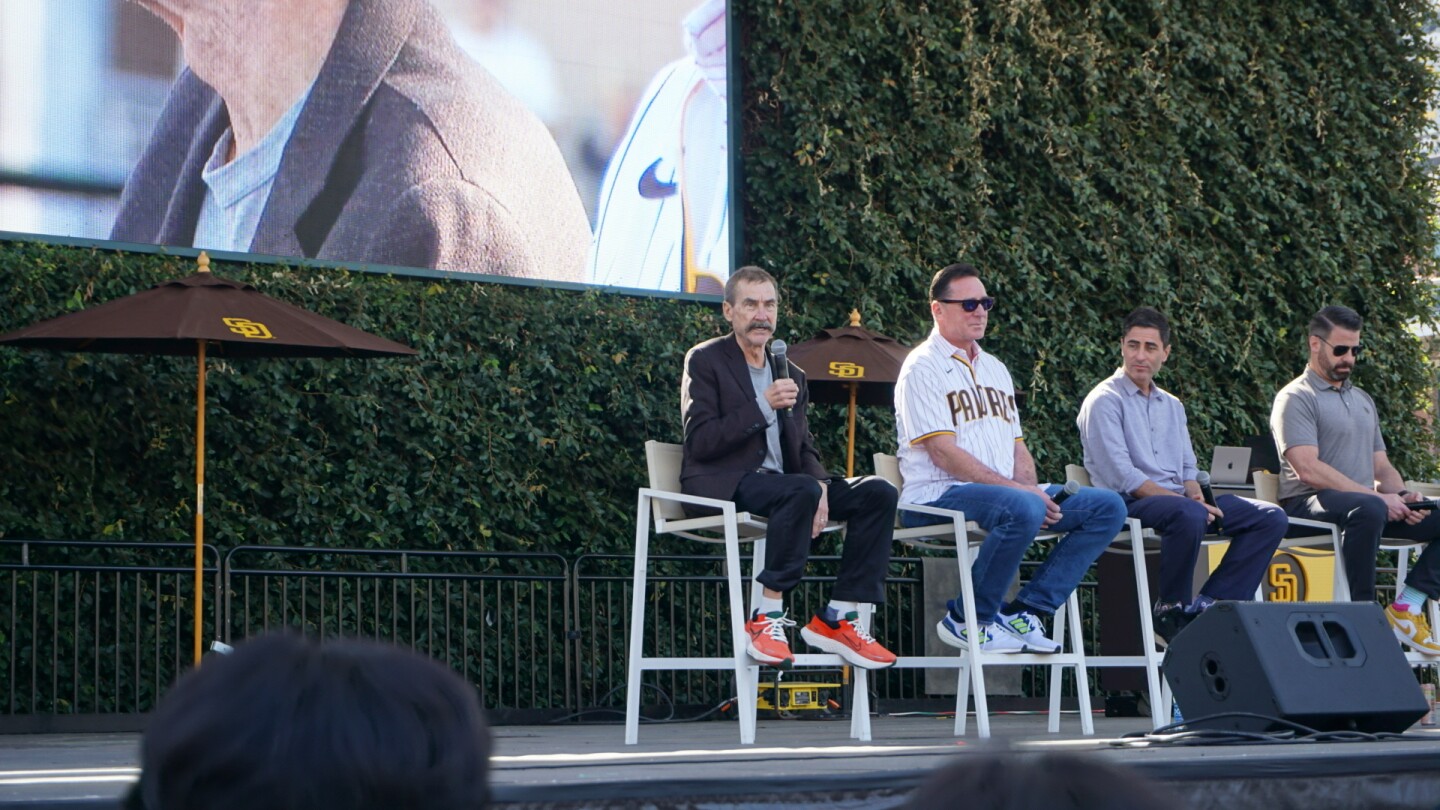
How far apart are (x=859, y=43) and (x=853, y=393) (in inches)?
97.3

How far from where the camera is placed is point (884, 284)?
8.77 metres

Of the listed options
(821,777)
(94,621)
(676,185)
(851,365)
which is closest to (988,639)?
(821,777)

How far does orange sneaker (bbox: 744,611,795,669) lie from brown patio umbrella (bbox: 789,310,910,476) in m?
2.61

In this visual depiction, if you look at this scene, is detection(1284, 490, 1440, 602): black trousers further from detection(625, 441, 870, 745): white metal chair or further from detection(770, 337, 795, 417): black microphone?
detection(770, 337, 795, 417): black microphone

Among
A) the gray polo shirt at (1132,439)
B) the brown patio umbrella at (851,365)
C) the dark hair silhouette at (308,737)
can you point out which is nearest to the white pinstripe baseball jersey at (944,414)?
the gray polo shirt at (1132,439)

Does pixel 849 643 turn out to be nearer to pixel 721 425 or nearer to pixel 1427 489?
pixel 721 425

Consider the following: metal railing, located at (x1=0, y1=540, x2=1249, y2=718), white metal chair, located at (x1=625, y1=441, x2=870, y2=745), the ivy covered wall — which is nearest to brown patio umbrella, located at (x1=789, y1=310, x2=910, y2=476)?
metal railing, located at (x1=0, y1=540, x2=1249, y2=718)

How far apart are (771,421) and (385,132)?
369cm

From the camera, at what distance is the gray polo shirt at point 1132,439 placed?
5641 mm

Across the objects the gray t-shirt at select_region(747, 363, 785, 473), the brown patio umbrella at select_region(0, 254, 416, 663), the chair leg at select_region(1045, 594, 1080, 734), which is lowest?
the chair leg at select_region(1045, 594, 1080, 734)

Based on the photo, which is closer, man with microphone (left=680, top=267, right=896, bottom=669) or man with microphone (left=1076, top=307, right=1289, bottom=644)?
man with microphone (left=680, top=267, right=896, bottom=669)

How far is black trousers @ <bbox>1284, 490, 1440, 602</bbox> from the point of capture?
586 centimetres

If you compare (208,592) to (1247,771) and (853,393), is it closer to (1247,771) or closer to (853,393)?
(853,393)

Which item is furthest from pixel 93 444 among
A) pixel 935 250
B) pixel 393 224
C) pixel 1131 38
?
pixel 1131 38
